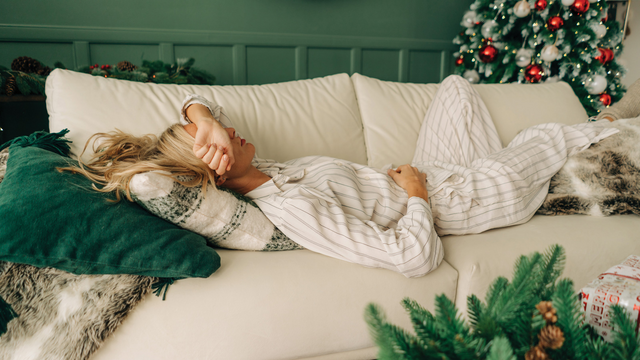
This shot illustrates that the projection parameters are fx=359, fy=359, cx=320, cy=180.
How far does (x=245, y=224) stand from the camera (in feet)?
3.01

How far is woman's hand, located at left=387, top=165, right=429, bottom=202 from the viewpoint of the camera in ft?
3.68

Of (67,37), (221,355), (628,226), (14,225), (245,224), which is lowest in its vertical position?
(221,355)

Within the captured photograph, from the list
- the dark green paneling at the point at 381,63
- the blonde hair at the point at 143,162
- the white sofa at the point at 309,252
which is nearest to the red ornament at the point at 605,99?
the white sofa at the point at 309,252

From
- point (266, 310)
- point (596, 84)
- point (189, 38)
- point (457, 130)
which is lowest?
point (266, 310)

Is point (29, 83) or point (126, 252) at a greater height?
point (29, 83)

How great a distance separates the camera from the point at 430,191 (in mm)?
1212

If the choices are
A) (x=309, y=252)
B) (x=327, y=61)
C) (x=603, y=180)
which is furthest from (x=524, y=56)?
(x=309, y=252)

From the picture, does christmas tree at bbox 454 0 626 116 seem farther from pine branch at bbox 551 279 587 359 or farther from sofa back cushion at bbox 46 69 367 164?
pine branch at bbox 551 279 587 359

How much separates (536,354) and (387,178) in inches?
33.7

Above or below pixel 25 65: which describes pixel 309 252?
below

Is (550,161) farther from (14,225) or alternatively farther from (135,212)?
(14,225)

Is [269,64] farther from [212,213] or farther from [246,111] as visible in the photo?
[212,213]

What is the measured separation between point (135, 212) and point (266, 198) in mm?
337

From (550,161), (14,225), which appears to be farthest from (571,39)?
(14,225)
